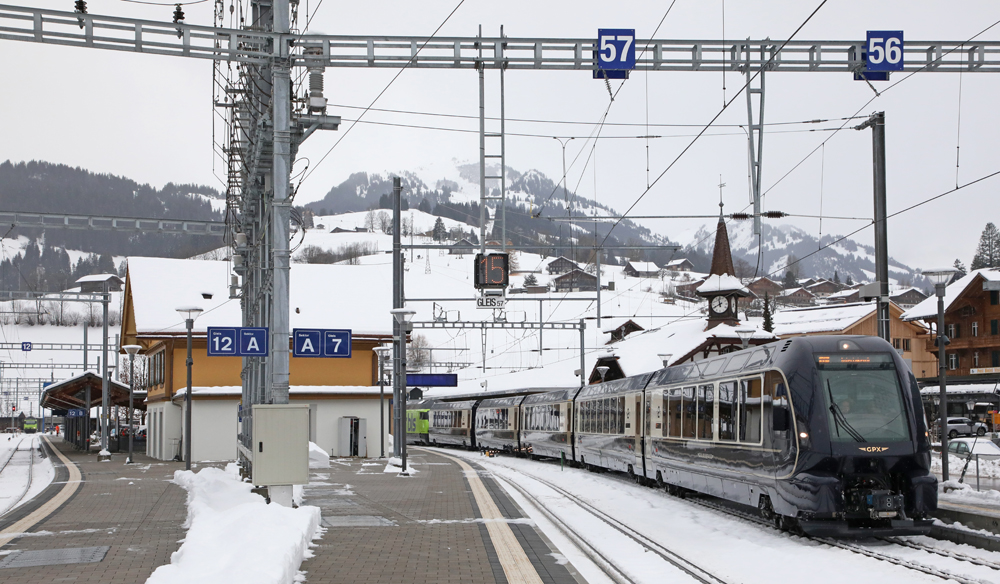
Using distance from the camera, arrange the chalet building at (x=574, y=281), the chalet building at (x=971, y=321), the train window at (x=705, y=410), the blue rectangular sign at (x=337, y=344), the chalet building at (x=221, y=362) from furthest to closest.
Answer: the chalet building at (x=574, y=281)
the chalet building at (x=971, y=321)
the chalet building at (x=221, y=362)
the blue rectangular sign at (x=337, y=344)
the train window at (x=705, y=410)

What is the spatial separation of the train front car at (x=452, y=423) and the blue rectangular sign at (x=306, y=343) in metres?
34.0

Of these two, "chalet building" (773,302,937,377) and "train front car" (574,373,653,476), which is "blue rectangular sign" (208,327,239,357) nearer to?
"train front car" (574,373,653,476)

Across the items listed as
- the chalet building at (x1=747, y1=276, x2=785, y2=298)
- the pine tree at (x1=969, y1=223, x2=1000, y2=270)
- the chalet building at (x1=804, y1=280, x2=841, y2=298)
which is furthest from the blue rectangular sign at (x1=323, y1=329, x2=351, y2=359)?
the chalet building at (x1=804, y1=280, x2=841, y2=298)

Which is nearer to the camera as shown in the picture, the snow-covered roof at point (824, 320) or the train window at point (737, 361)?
the train window at point (737, 361)

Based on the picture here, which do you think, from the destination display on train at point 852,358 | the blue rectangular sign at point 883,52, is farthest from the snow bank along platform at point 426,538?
the blue rectangular sign at point 883,52

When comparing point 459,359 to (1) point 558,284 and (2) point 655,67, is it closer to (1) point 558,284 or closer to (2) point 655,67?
(1) point 558,284

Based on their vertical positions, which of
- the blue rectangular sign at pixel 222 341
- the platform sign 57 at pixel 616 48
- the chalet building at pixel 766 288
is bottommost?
the blue rectangular sign at pixel 222 341

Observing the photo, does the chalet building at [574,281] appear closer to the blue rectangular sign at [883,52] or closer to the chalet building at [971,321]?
the chalet building at [971,321]

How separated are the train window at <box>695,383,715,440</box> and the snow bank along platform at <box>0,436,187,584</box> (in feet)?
29.9

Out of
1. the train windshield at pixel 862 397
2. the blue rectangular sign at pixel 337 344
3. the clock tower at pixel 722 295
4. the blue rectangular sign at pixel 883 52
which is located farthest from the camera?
the clock tower at pixel 722 295

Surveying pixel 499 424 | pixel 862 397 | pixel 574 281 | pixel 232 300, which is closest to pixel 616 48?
pixel 862 397

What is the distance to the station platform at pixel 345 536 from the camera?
10336mm

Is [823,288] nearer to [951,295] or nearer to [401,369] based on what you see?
[951,295]

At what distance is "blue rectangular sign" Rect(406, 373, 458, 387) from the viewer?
41.5 meters
